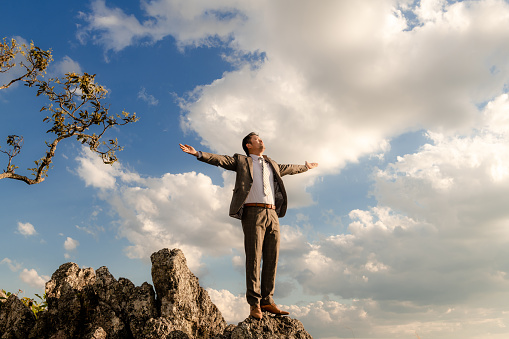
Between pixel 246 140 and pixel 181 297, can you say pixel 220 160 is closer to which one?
pixel 246 140

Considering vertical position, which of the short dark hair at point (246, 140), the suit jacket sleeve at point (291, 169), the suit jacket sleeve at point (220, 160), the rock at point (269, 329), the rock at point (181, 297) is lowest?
the rock at point (269, 329)

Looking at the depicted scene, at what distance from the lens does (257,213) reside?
9.51 metres

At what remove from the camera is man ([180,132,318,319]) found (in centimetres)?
931

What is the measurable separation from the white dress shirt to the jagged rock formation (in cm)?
261

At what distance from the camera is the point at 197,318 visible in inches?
402

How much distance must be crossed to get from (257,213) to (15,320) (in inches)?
275

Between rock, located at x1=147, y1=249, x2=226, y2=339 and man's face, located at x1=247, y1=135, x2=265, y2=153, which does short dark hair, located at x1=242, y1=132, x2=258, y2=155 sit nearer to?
man's face, located at x1=247, y1=135, x2=265, y2=153

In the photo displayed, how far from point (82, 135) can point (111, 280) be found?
7710mm

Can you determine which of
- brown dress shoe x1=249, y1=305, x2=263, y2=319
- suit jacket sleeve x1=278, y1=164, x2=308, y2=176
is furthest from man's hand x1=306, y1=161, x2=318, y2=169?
brown dress shoe x1=249, y1=305, x2=263, y2=319

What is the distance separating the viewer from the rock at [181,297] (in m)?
9.91

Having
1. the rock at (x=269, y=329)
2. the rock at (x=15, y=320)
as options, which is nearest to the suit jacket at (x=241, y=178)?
the rock at (x=269, y=329)

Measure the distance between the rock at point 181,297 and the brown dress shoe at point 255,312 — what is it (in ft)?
5.89

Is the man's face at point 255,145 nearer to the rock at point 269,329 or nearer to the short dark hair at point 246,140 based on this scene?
the short dark hair at point 246,140

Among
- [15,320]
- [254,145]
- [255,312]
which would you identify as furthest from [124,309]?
[254,145]
